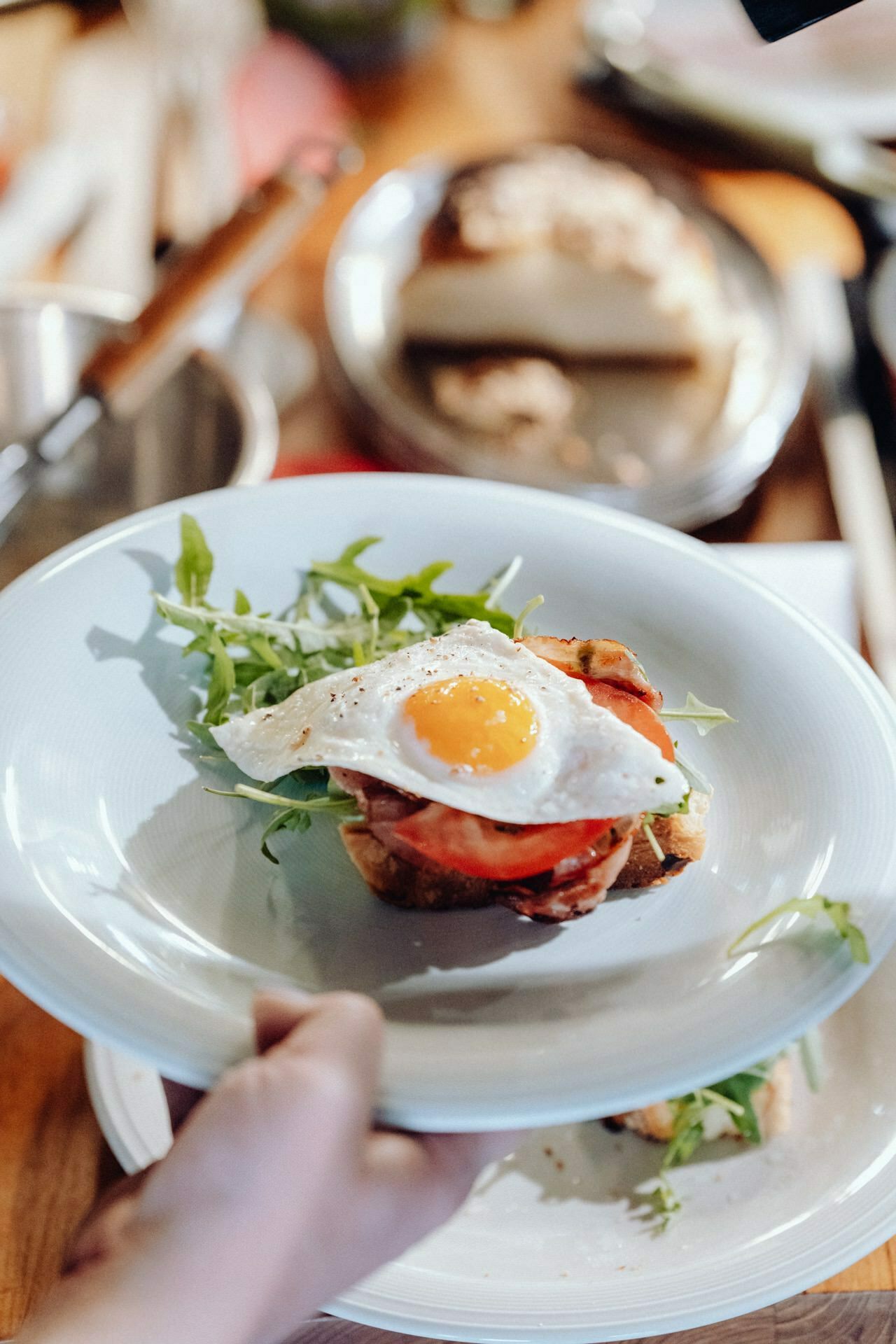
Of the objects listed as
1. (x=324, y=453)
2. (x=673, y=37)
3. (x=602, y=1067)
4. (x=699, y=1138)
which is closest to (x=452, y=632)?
(x=602, y=1067)

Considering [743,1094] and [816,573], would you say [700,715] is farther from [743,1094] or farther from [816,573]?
[816,573]

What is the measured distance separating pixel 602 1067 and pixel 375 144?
251cm

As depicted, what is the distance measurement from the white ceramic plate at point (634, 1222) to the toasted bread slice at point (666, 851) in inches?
12.5

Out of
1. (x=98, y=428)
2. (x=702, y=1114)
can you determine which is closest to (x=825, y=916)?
(x=702, y=1114)

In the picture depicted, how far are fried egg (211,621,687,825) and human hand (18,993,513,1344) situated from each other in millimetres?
189

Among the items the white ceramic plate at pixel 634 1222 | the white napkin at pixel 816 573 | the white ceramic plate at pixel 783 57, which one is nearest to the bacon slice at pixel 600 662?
the white ceramic plate at pixel 634 1222

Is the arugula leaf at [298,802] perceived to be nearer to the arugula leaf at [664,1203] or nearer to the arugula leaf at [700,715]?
the arugula leaf at [700,715]

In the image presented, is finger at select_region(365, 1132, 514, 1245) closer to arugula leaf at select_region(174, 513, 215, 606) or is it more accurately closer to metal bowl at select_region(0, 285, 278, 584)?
arugula leaf at select_region(174, 513, 215, 606)

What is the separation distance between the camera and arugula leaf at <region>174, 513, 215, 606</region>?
2.98 feet

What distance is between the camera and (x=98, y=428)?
5.57 ft

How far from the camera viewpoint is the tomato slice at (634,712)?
811 millimetres

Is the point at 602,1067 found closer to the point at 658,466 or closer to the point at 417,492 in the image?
the point at 417,492

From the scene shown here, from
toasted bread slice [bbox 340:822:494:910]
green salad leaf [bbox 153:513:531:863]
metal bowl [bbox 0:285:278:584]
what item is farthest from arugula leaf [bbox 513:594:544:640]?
metal bowl [bbox 0:285:278:584]

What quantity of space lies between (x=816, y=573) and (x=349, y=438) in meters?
0.86
